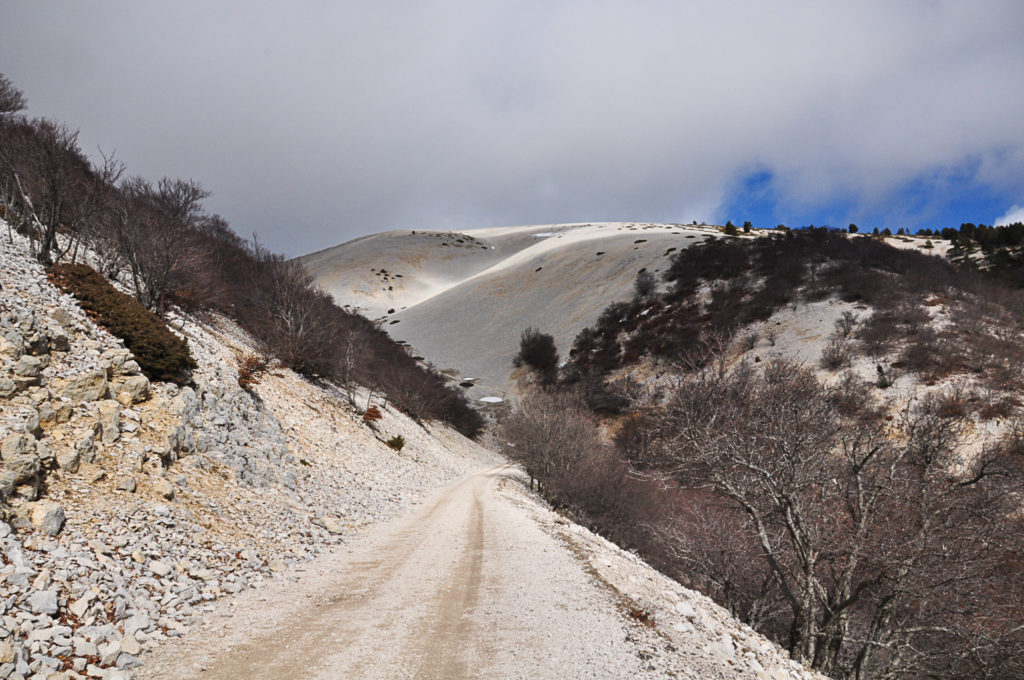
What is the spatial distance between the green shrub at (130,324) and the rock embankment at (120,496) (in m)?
0.29

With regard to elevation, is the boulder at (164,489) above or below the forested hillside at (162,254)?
below

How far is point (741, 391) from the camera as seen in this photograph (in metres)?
18.9

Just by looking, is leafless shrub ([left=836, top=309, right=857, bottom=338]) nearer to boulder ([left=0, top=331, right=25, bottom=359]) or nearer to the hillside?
the hillside

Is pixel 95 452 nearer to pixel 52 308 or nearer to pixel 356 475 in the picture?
pixel 52 308

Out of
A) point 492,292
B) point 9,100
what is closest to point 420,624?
point 9,100

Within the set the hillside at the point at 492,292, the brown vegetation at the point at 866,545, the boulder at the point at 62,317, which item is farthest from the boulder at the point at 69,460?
the hillside at the point at 492,292

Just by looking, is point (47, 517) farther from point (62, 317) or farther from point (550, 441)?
point (550, 441)

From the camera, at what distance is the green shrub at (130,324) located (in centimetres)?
1034

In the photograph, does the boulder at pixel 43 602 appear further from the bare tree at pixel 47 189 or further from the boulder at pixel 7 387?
the bare tree at pixel 47 189

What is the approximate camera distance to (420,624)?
5797mm

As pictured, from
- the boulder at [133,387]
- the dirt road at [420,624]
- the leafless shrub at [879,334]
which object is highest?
the leafless shrub at [879,334]

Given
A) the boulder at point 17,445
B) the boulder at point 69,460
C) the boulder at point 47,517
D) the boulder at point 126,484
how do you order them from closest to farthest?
the boulder at point 47,517 < the boulder at point 17,445 < the boulder at point 69,460 < the boulder at point 126,484

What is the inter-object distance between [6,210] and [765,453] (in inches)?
830

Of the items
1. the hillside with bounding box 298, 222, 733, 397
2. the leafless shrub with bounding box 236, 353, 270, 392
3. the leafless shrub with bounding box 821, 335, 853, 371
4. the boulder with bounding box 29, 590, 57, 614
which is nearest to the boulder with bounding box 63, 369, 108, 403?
the boulder with bounding box 29, 590, 57, 614
